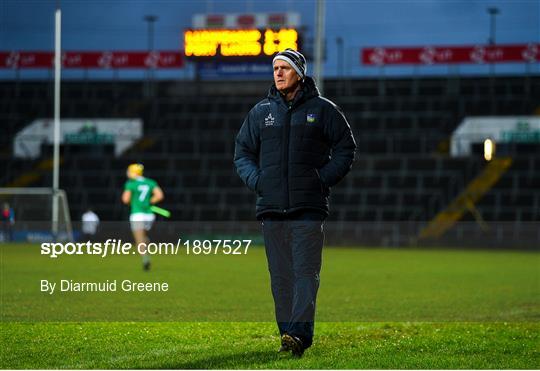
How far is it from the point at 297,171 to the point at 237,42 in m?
35.9

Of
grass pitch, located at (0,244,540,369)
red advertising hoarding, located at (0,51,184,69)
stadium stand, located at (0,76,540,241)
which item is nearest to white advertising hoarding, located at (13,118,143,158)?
stadium stand, located at (0,76,540,241)

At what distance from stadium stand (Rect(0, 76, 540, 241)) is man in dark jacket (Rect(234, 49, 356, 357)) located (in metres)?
26.8

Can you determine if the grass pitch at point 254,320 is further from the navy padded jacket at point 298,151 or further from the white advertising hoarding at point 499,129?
the white advertising hoarding at point 499,129

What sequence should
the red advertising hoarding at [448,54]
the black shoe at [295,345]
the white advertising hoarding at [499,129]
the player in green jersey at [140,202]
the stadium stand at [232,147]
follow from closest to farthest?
the black shoe at [295,345]
the player in green jersey at [140,202]
the stadium stand at [232,147]
the white advertising hoarding at [499,129]
the red advertising hoarding at [448,54]

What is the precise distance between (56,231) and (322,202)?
25.1 m

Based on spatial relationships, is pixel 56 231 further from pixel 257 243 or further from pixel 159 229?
pixel 257 243

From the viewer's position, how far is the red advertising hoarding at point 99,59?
48906mm

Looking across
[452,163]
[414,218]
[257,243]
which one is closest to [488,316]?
[257,243]

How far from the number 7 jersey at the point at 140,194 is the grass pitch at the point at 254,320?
3.54ft

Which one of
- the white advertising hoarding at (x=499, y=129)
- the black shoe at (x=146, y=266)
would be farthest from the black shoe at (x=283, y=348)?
the white advertising hoarding at (x=499, y=129)

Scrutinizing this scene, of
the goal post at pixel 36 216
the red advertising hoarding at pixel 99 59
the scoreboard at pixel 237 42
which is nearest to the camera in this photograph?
the goal post at pixel 36 216

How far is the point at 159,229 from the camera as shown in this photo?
31797 millimetres

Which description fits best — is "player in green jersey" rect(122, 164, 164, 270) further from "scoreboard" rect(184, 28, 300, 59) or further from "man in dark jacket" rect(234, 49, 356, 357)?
"scoreboard" rect(184, 28, 300, 59)

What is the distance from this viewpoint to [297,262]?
7066mm
